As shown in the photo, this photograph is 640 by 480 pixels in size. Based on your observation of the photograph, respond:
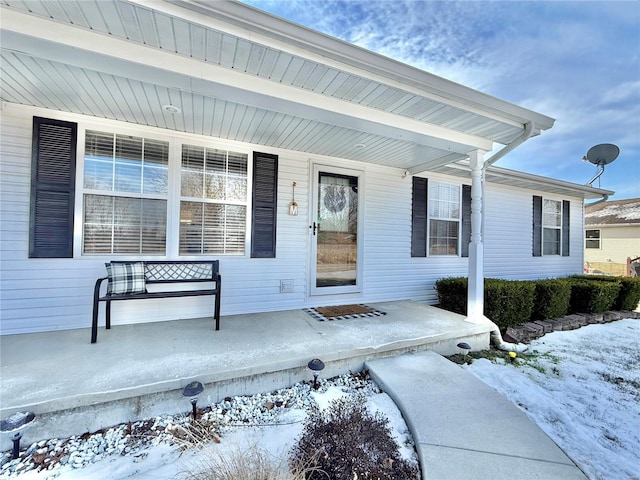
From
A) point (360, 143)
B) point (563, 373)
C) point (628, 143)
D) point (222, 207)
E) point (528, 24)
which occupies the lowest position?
point (563, 373)

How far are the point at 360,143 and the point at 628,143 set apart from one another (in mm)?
19636

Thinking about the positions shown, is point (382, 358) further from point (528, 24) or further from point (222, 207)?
point (528, 24)

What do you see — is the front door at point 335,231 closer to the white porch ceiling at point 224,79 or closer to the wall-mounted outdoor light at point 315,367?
the white porch ceiling at point 224,79

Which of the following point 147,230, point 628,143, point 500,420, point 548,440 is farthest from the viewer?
point 628,143

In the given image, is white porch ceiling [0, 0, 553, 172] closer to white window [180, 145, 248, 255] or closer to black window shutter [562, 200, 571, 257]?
white window [180, 145, 248, 255]

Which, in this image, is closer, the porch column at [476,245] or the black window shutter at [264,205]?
the porch column at [476,245]

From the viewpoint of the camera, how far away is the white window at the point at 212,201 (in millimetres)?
3537

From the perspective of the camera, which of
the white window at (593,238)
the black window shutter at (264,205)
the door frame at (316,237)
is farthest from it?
the white window at (593,238)

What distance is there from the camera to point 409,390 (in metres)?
2.26

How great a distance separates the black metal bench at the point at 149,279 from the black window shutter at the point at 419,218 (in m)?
3.44

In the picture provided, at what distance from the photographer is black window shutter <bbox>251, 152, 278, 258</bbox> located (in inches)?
151

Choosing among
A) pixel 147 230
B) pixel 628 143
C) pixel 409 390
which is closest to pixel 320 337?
pixel 409 390

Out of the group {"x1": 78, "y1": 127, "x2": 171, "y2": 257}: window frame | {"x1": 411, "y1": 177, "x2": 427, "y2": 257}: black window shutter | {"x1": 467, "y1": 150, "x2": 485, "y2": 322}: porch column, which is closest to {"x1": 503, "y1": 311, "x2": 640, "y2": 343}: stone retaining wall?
{"x1": 467, "y1": 150, "x2": 485, "y2": 322}: porch column

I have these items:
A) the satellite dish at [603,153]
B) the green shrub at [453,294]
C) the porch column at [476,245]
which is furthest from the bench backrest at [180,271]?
the satellite dish at [603,153]
